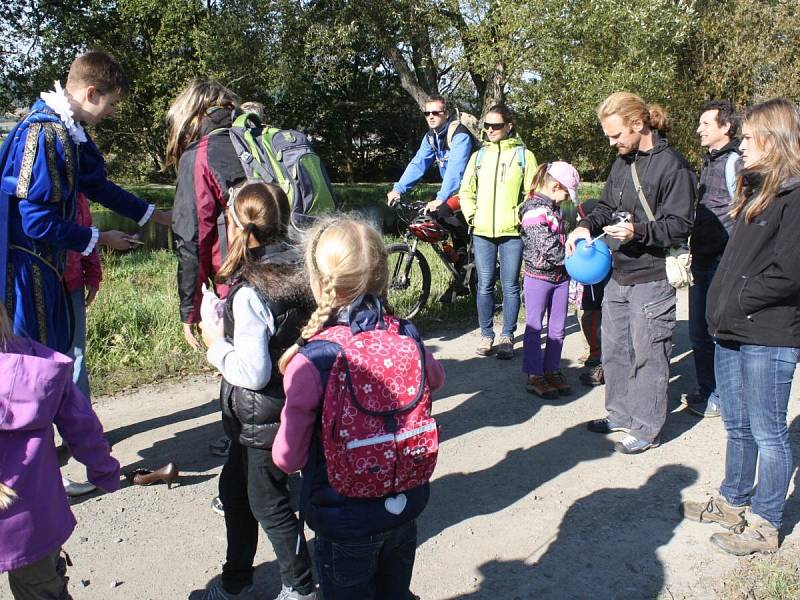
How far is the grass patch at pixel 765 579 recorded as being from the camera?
9.77 ft

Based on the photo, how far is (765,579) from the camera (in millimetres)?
3086

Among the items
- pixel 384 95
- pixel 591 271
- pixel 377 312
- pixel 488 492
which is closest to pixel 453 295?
pixel 591 271

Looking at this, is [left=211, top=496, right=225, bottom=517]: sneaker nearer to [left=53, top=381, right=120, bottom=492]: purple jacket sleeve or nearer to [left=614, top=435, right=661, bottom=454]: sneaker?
[left=53, top=381, right=120, bottom=492]: purple jacket sleeve

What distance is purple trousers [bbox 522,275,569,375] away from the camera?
5.25 metres

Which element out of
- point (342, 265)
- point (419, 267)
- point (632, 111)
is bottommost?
point (419, 267)

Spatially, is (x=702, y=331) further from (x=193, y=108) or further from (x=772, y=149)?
(x=193, y=108)

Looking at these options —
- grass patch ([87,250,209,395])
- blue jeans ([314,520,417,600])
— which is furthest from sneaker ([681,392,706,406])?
grass patch ([87,250,209,395])

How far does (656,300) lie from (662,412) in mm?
693

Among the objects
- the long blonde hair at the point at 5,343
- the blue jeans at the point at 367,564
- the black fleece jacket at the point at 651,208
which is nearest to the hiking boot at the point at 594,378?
the black fleece jacket at the point at 651,208

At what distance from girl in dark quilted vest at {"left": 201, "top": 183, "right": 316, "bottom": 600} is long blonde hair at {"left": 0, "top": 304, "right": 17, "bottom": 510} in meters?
0.68

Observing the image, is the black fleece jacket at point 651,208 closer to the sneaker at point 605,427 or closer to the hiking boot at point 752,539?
the sneaker at point 605,427

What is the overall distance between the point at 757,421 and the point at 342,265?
7.17 ft

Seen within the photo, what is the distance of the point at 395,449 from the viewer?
2.17 metres

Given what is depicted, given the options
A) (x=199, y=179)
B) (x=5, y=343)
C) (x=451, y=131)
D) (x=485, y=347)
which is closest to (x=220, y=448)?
(x=199, y=179)
